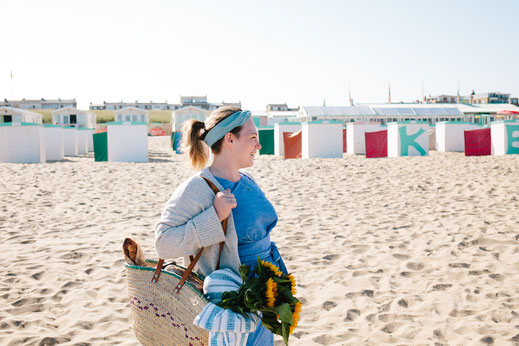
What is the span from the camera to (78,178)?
10.8 m

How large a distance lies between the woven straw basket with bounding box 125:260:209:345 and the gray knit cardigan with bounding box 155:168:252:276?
107 millimetres

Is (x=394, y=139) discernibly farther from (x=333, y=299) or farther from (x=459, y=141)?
(x=333, y=299)

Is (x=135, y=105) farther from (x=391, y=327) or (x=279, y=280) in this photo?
(x=279, y=280)

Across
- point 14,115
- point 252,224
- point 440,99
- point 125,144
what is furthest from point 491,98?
point 252,224

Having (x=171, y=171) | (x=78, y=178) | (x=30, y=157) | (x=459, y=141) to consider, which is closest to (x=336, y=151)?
(x=459, y=141)

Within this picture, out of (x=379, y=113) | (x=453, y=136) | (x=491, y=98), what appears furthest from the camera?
(x=491, y=98)

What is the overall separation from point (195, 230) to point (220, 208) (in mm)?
116

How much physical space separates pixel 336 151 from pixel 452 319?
48.3 ft

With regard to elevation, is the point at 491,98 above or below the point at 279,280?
above

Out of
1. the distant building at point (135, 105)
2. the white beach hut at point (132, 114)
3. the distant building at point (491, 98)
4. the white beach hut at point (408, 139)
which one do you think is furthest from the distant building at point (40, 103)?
the distant building at point (491, 98)

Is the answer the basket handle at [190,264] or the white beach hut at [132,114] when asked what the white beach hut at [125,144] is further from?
the white beach hut at [132,114]

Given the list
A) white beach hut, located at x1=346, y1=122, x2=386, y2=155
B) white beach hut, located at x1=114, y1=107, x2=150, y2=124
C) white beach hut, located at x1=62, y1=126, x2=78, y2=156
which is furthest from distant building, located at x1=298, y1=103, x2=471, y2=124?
white beach hut, located at x1=114, y1=107, x2=150, y2=124

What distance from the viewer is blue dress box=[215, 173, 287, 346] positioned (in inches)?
63.0

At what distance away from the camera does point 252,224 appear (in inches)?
63.4
